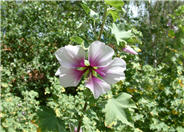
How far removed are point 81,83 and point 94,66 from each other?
4.16 feet

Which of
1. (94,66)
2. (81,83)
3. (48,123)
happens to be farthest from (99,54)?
(81,83)

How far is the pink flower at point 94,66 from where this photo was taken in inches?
26.2

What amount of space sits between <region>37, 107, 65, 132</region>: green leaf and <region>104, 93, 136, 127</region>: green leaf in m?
0.19

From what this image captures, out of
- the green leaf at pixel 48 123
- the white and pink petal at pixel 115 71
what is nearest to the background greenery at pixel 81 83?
the green leaf at pixel 48 123

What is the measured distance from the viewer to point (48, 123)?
80 centimetres

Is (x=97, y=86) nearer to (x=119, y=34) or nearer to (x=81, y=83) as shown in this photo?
(x=119, y=34)

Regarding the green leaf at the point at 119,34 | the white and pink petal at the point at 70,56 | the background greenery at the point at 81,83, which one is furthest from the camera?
the background greenery at the point at 81,83

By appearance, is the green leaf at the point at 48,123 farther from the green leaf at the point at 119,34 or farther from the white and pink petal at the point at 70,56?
the green leaf at the point at 119,34

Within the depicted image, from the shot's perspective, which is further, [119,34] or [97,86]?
[119,34]

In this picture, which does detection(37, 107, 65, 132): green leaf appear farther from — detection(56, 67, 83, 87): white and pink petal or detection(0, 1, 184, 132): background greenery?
detection(56, 67, 83, 87): white and pink petal

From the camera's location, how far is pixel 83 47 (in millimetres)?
703

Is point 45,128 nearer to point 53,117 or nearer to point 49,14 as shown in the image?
point 53,117

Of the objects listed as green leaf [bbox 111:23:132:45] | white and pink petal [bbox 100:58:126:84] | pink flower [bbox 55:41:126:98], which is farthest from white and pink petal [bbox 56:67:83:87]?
green leaf [bbox 111:23:132:45]

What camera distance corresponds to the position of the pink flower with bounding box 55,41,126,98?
2.19 ft
